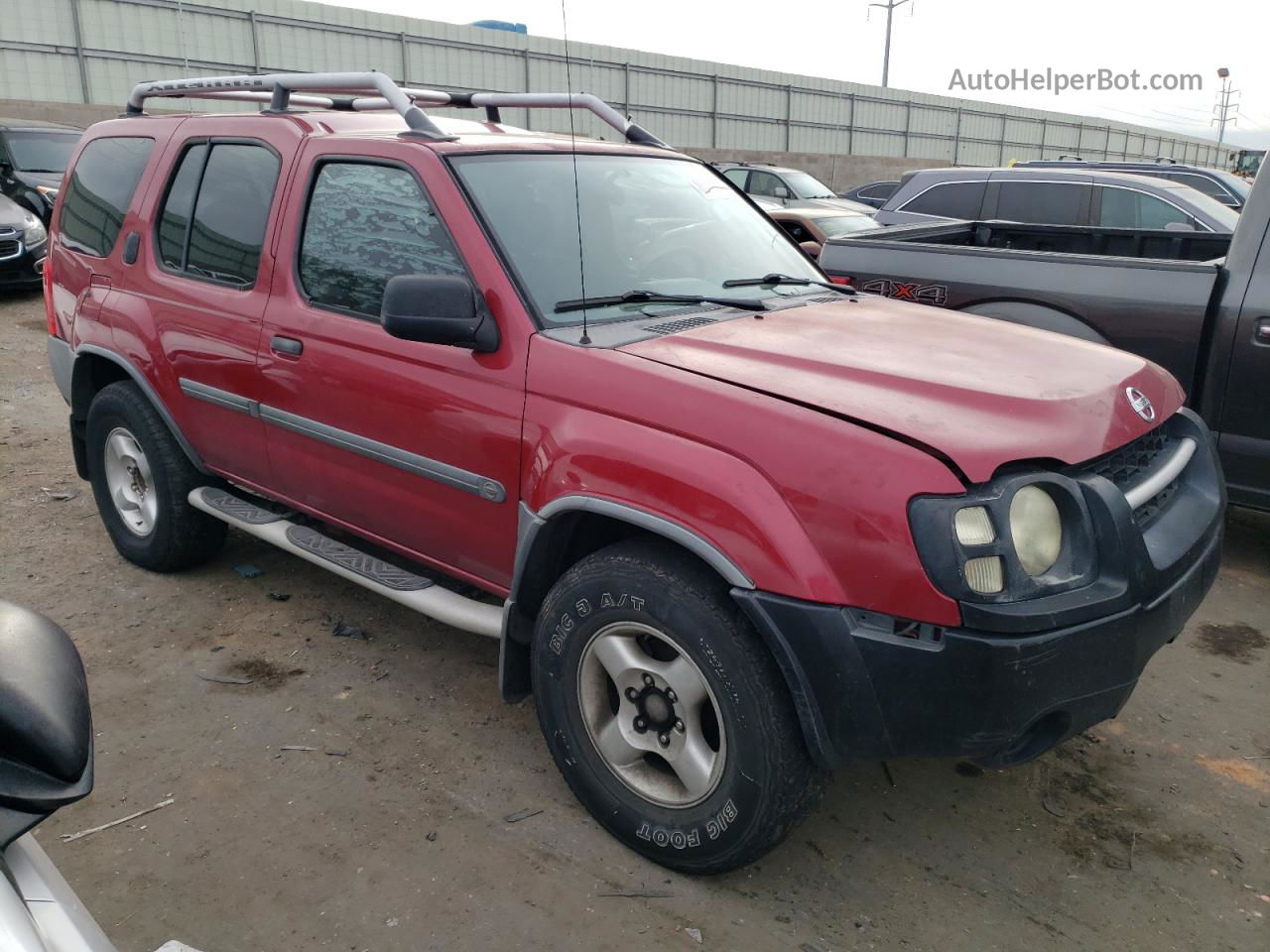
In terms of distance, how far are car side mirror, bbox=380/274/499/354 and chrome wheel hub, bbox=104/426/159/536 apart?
2.21 m

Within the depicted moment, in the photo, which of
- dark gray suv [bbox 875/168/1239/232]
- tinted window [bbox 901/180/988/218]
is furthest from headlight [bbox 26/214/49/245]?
tinted window [bbox 901/180/988/218]

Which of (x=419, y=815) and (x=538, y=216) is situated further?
(x=538, y=216)

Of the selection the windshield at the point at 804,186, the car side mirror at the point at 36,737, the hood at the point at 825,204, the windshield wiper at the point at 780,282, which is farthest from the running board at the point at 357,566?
the windshield at the point at 804,186

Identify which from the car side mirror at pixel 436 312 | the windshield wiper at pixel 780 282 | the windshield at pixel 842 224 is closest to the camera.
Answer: the car side mirror at pixel 436 312

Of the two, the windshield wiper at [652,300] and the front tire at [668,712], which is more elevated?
the windshield wiper at [652,300]

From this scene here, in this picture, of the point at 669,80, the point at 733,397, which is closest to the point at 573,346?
the point at 733,397

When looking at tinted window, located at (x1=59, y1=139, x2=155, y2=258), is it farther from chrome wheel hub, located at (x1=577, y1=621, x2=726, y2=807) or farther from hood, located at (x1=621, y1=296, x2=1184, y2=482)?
chrome wheel hub, located at (x1=577, y1=621, x2=726, y2=807)

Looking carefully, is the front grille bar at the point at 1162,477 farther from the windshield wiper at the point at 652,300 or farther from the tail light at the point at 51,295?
the tail light at the point at 51,295

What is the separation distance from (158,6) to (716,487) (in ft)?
77.6

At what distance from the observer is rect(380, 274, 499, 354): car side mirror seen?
9.15 ft

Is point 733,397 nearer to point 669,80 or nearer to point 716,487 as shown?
point 716,487

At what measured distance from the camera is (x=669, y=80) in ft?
95.5

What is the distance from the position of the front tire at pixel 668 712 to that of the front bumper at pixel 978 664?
0.37 feet

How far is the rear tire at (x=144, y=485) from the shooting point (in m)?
4.31
